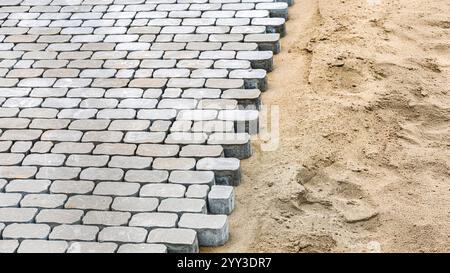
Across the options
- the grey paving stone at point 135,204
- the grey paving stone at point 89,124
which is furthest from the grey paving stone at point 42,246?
the grey paving stone at point 89,124

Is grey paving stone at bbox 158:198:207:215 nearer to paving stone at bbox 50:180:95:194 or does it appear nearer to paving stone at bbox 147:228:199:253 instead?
paving stone at bbox 147:228:199:253

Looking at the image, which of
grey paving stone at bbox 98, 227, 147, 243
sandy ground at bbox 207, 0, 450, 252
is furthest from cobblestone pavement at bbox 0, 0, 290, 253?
sandy ground at bbox 207, 0, 450, 252

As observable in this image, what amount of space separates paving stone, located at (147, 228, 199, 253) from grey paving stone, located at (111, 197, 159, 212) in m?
0.23

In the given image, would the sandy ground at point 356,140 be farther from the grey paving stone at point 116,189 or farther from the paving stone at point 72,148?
the paving stone at point 72,148

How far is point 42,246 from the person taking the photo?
413 centimetres

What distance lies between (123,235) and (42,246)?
482 mm

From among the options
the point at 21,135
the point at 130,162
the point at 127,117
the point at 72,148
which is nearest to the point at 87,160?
the point at 72,148

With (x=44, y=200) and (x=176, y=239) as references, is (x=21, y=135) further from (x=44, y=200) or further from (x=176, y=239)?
(x=176, y=239)

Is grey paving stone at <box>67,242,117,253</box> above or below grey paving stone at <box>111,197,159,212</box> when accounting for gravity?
below

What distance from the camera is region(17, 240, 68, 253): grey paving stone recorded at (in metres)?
4.10

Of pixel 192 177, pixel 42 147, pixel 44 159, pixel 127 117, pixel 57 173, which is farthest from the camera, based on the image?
pixel 127 117

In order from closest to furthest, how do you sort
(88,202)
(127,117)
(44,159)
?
(88,202)
(44,159)
(127,117)

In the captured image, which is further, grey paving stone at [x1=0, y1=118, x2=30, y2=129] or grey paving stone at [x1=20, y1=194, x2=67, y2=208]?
grey paving stone at [x1=0, y1=118, x2=30, y2=129]
